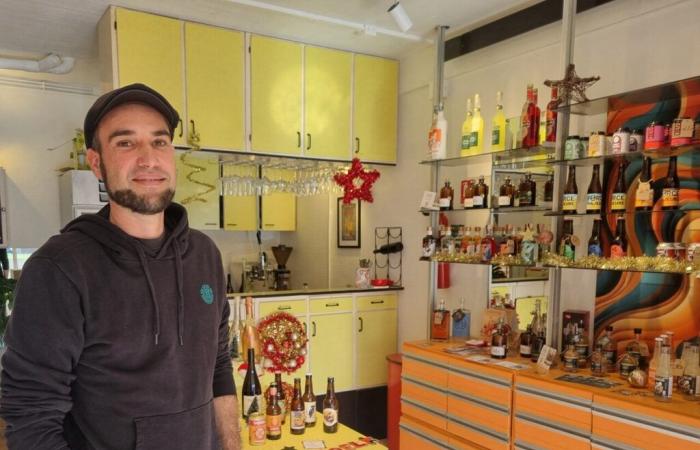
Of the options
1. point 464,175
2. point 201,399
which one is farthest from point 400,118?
point 201,399

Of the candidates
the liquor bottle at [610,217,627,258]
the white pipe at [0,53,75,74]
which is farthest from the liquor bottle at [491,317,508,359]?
the white pipe at [0,53,75,74]

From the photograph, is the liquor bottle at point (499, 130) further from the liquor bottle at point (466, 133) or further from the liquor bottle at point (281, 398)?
the liquor bottle at point (281, 398)

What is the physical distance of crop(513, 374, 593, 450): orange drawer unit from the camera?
221 cm

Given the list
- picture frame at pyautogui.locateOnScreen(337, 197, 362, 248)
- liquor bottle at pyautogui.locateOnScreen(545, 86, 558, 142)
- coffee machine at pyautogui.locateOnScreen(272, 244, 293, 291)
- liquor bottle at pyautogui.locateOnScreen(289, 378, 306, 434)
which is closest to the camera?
liquor bottle at pyautogui.locateOnScreen(289, 378, 306, 434)

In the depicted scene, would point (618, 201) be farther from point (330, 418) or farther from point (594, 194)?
point (330, 418)

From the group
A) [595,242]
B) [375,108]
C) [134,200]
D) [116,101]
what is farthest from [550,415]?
[375,108]

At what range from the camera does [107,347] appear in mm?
1134

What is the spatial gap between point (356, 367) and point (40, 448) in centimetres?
319

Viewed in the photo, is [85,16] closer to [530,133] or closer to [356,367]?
[530,133]

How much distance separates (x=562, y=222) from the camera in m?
2.68

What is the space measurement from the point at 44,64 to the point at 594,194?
4.28 meters

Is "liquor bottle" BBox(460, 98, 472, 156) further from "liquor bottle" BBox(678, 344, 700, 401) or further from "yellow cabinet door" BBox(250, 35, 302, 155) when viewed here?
"liquor bottle" BBox(678, 344, 700, 401)

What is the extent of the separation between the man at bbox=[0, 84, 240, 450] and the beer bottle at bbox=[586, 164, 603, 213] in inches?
79.0

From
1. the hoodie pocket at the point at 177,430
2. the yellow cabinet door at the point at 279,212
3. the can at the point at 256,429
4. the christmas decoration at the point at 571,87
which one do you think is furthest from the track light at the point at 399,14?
the yellow cabinet door at the point at 279,212
